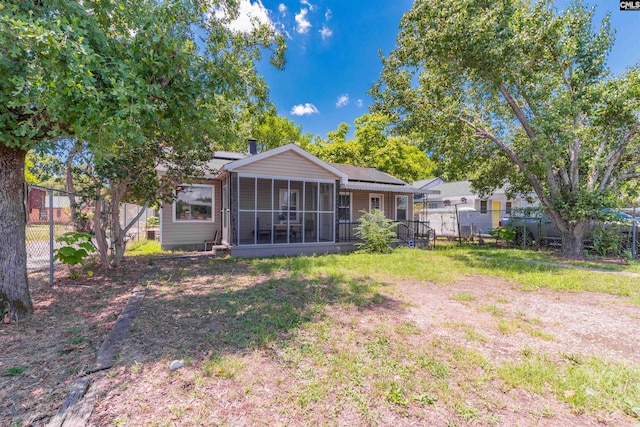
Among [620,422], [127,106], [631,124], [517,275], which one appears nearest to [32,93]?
[127,106]

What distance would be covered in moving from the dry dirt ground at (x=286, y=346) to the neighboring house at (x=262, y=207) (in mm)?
4005

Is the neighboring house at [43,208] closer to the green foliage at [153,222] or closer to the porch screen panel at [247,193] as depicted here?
the porch screen panel at [247,193]

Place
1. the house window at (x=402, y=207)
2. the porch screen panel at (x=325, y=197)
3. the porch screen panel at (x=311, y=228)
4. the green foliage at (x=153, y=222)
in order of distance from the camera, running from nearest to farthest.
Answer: the porch screen panel at (x=311, y=228) < the porch screen panel at (x=325, y=197) < the house window at (x=402, y=207) < the green foliage at (x=153, y=222)

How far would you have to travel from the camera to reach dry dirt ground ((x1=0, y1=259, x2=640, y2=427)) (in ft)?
7.38

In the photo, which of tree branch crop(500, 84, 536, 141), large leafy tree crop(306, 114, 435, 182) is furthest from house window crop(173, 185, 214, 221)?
large leafy tree crop(306, 114, 435, 182)

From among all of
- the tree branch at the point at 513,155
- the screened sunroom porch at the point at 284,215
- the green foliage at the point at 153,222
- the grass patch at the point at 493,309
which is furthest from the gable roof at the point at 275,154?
the green foliage at the point at 153,222

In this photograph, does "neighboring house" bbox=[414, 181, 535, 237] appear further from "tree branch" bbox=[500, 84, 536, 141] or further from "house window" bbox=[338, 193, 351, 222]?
"house window" bbox=[338, 193, 351, 222]

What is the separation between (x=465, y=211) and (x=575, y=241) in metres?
7.71

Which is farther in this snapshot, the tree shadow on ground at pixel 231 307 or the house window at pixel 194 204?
the house window at pixel 194 204

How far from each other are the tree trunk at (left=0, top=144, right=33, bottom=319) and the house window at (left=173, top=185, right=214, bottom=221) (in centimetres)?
654

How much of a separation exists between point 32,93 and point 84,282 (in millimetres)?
4562

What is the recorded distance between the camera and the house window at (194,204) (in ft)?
35.3

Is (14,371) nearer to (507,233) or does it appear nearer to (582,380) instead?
(582,380)

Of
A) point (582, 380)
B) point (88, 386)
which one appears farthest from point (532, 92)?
point (88, 386)
